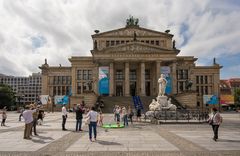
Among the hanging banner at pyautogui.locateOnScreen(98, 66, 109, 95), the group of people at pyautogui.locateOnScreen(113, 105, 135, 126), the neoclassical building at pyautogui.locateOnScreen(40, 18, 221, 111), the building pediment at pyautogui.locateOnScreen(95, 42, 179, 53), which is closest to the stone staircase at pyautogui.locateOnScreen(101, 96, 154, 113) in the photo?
the neoclassical building at pyautogui.locateOnScreen(40, 18, 221, 111)

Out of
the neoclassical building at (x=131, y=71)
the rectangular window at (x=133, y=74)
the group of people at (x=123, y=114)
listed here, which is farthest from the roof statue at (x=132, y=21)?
the group of people at (x=123, y=114)

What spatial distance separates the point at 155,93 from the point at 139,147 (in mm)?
59224

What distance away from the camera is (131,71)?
7712 centimetres

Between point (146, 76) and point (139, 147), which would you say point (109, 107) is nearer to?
point (146, 76)

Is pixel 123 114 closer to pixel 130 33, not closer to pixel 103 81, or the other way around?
pixel 103 81

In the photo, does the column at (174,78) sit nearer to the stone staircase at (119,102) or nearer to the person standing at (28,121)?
the stone staircase at (119,102)

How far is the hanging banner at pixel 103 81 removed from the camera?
223ft

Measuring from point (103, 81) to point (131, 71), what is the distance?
11993 millimetres

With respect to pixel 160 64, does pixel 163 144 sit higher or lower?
lower

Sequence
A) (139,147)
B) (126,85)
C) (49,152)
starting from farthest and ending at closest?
(126,85), (139,147), (49,152)

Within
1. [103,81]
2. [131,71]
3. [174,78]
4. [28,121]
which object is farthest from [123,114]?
[131,71]

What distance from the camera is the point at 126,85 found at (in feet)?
227

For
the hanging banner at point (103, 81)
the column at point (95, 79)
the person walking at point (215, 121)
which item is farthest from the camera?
the column at point (95, 79)

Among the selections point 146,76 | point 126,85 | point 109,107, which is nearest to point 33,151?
point 109,107
